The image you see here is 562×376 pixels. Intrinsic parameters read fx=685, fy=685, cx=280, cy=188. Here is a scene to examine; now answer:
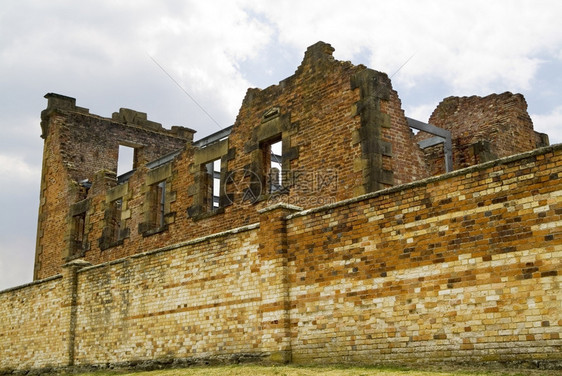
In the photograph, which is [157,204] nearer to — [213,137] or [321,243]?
[213,137]

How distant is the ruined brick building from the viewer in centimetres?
849

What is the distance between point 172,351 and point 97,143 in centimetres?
1598

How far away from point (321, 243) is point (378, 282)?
1.32 metres

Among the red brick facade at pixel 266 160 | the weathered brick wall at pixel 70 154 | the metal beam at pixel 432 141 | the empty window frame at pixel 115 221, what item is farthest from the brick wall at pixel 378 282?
the weathered brick wall at pixel 70 154

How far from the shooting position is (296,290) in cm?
1105

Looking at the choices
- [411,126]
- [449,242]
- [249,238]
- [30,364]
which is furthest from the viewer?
[30,364]

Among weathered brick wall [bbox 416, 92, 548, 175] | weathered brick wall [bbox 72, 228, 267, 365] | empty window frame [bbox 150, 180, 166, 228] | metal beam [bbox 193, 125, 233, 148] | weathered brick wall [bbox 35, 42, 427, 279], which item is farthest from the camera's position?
empty window frame [bbox 150, 180, 166, 228]

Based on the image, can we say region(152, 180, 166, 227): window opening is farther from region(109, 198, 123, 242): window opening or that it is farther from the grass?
the grass

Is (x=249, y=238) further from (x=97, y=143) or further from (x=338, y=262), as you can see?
(x=97, y=143)

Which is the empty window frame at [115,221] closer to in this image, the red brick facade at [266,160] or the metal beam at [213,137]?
the red brick facade at [266,160]

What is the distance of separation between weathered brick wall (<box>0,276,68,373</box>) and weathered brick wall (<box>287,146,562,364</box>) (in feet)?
28.1

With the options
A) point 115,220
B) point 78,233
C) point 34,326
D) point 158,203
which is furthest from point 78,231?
point 34,326

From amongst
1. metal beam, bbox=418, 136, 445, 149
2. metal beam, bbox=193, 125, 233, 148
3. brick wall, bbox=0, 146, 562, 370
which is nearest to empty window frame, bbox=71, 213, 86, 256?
metal beam, bbox=193, 125, 233, 148

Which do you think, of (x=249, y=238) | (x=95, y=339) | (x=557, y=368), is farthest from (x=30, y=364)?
(x=557, y=368)
